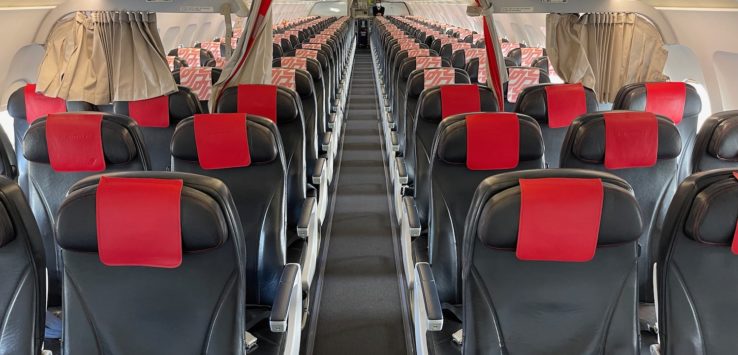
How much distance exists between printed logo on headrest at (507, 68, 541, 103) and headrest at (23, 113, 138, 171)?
3.41 meters

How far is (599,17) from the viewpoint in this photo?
4742 mm

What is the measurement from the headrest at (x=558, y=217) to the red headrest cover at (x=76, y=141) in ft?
5.53

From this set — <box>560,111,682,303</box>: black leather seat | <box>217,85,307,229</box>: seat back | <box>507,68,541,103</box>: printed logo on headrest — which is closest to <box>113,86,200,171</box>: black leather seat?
<box>217,85,307,229</box>: seat back

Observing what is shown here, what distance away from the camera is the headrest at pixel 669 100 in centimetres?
343

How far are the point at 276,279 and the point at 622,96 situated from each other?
2.23m

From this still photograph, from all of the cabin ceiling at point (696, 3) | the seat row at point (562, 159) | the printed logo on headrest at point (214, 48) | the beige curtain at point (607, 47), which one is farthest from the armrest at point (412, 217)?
the printed logo on headrest at point (214, 48)

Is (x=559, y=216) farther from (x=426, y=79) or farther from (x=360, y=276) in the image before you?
(x=426, y=79)

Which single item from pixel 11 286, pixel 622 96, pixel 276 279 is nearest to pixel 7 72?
pixel 276 279

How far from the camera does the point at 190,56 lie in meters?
7.71

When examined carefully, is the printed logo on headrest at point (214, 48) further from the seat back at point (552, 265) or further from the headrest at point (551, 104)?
the seat back at point (552, 265)

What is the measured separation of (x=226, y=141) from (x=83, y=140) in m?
0.58

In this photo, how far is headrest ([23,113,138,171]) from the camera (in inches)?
103

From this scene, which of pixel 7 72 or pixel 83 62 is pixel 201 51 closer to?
pixel 7 72

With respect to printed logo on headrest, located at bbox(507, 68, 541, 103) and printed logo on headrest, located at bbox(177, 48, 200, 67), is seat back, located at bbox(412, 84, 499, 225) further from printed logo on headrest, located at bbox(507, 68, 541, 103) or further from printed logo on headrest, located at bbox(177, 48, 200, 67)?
printed logo on headrest, located at bbox(177, 48, 200, 67)
